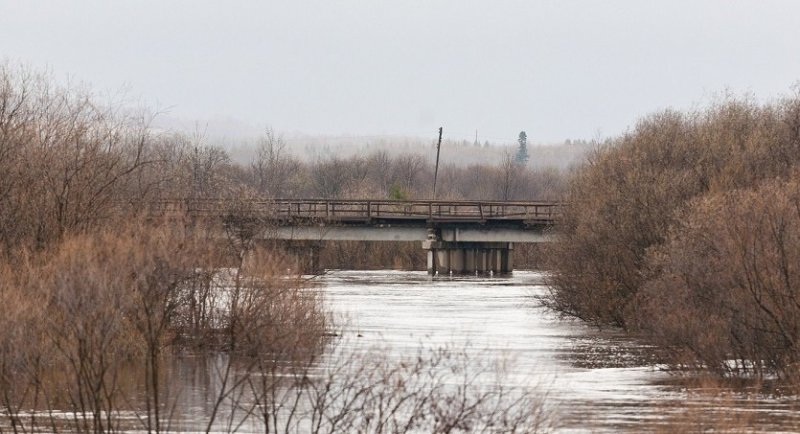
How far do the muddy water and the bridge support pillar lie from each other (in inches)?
570

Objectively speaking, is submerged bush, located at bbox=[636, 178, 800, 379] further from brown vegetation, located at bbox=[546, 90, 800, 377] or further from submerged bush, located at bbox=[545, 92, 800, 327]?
submerged bush, located at bbox=[545, 92, 800, 327]

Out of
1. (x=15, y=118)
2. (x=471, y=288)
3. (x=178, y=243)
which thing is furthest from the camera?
(x=471, y=288)

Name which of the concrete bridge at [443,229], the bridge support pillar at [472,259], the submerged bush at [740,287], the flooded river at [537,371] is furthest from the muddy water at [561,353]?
the bridge support pillar at [472,259]

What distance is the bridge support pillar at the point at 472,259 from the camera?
246ft

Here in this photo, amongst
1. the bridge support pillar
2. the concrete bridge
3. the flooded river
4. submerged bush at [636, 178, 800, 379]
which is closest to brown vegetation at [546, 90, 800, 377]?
submerged bush at [636, 178, 800, 379]

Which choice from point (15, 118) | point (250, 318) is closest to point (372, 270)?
point (15, 118)

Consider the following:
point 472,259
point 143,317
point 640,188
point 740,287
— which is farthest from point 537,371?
point 472,259

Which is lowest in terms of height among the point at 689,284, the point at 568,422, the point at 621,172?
the point at 568,422

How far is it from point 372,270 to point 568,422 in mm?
59950

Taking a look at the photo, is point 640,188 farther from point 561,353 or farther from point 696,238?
point 696,238

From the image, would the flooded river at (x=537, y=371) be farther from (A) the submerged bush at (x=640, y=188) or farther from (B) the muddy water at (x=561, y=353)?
(A) the submerged bush at (x=640, y=188)

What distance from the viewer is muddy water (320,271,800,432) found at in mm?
21219

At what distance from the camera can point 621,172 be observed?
3909cm

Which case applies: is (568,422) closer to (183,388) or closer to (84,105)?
(183,388)
